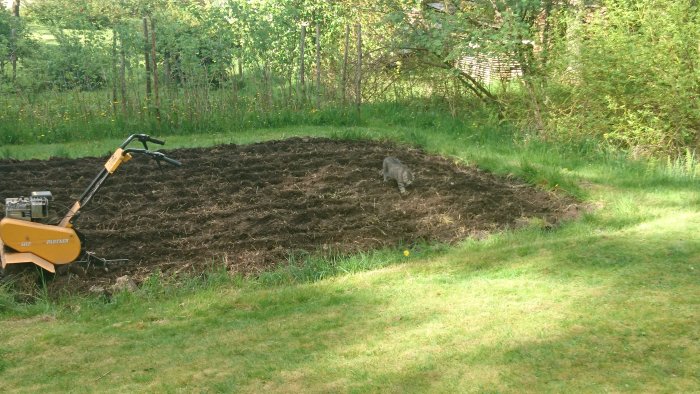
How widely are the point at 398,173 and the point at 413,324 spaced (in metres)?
3.92

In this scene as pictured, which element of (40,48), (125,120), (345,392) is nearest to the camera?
(345,392)

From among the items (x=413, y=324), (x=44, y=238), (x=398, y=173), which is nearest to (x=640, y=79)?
(x=398, y=173)

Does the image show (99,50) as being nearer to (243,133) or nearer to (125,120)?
(125,120)

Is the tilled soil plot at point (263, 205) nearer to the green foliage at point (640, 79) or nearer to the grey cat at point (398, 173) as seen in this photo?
the grey cat at point (398, 173)

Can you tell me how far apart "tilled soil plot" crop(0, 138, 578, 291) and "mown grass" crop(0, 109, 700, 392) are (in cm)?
45

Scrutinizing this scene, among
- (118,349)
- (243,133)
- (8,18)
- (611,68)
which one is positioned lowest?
(118,349)

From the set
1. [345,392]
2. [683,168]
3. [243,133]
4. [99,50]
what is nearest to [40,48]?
[99,50]

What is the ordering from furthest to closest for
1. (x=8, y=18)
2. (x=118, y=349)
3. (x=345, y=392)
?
(x=8, y=18)
(x=118, y=349)
(x=345, y=392)

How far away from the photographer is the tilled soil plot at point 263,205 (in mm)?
7047

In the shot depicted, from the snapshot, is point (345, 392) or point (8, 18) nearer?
point (345, 392)

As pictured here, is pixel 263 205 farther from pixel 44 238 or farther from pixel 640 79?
pixel 640 79

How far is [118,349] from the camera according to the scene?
4945mm

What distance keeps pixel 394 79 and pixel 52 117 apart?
5959 mm

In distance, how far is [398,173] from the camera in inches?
348
